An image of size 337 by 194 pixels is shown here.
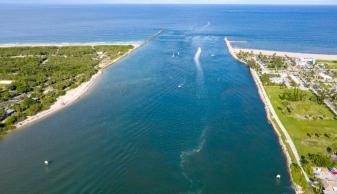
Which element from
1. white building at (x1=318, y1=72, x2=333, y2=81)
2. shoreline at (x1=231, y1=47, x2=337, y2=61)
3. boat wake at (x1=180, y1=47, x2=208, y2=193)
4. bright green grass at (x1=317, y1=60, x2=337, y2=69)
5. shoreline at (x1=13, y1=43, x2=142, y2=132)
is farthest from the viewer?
shoreline at (x1=231, y1=47, x2=337, y2=61)

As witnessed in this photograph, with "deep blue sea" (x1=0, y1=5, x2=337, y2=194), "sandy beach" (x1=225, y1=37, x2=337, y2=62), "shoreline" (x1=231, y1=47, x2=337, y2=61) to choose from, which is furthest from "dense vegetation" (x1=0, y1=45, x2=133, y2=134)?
"shoreline" (x1=231, y1=47, x2=337, y2=61)

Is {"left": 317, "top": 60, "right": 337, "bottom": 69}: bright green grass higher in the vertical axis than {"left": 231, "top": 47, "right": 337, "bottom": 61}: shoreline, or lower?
lower

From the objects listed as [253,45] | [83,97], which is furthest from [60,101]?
[253,45]

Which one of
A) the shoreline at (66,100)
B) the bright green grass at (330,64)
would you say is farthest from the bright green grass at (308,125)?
the shoreline at (66,100)

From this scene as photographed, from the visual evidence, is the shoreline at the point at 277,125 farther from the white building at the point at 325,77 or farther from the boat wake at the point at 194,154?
the white building at the point at 325,77

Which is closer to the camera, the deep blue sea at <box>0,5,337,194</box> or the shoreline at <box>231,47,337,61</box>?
the deep blue sea at <box>0,5,337,194</box>

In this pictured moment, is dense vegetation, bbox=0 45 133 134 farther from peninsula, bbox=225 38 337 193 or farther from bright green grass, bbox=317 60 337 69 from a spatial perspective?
bright green grass, bbox=317 60 337 69

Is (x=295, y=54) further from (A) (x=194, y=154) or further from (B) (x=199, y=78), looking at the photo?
(A) (x=194, y=154)

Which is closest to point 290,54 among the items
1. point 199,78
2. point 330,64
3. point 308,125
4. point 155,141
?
point 330,64
